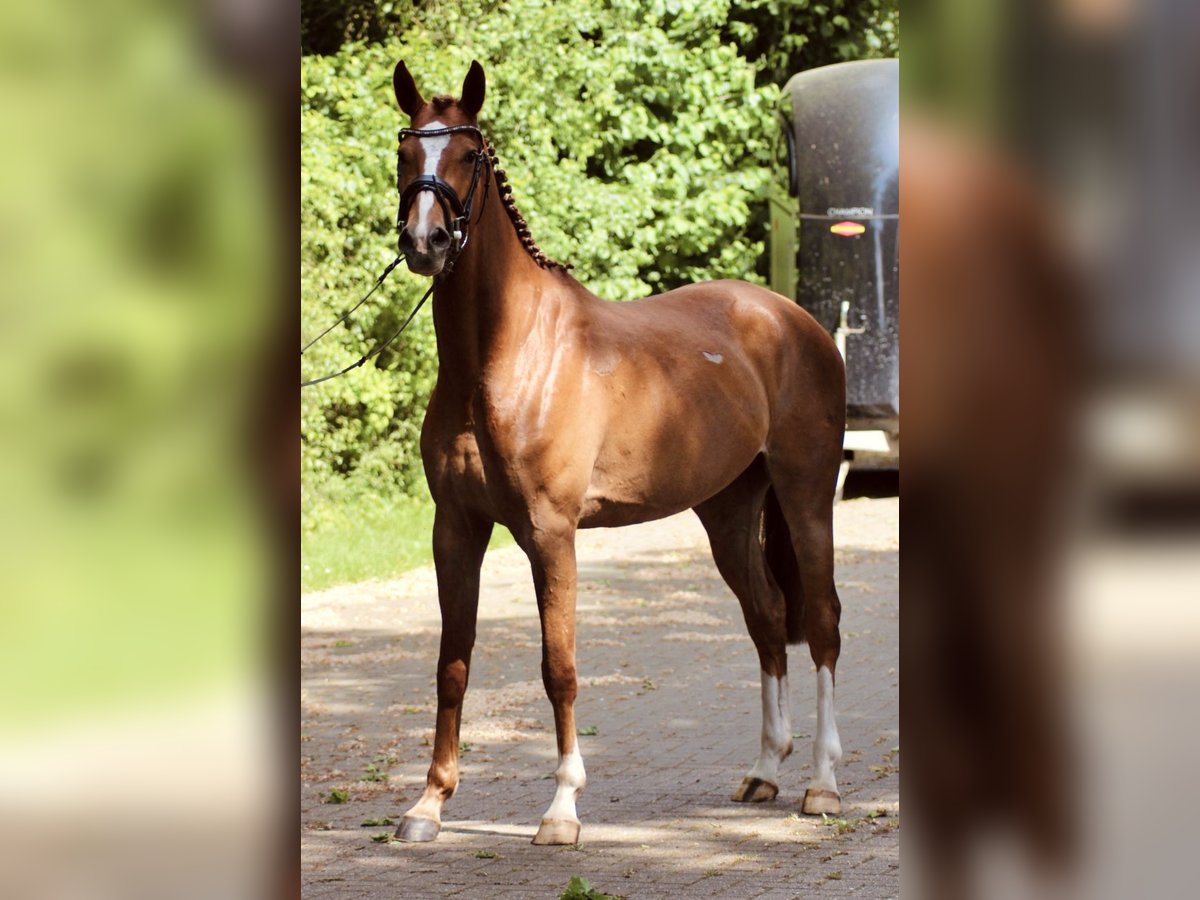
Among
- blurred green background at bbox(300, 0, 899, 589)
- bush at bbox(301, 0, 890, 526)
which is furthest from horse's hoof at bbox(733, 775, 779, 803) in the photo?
bush at bbox(301, 0, 890, 526)

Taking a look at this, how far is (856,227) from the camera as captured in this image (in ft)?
58.3

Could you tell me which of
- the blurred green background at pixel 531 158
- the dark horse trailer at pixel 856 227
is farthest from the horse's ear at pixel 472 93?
the dark horse trailer at pixel 856 227

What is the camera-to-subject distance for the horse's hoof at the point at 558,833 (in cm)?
581

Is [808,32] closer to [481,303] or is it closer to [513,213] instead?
[513,213]

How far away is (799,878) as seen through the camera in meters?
5.38

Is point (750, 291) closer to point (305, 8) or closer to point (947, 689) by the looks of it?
point (947, 689)

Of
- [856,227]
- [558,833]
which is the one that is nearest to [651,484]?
[558,833]

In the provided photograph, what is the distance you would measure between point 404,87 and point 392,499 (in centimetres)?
982

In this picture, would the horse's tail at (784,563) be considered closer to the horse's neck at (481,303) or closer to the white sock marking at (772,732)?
the white sock marking at (772,732)

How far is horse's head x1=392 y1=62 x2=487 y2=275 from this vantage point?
5293mm

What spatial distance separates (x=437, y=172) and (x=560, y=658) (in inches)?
66.2

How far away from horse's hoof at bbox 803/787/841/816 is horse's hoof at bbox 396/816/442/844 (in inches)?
54.1

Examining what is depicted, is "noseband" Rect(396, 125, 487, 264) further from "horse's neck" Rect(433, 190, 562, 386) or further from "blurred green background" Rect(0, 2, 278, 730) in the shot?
"blurred green background" Rect(0, 2, 278, 730)

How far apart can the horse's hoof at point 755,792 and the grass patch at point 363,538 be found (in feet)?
20.2
